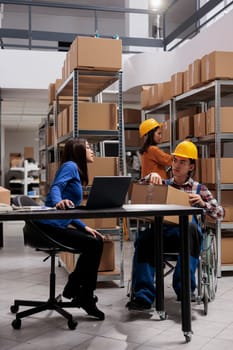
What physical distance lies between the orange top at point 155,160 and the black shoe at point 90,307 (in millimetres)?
2329

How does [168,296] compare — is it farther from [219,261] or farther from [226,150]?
[226,150]

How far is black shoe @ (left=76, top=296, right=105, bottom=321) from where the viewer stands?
130 inches

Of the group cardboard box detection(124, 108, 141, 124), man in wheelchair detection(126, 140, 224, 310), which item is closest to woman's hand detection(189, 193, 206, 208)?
man in wheelchair detection(126, 140, 224, 310)

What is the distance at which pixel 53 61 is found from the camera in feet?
26.4

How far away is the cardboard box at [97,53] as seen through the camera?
13.7ft

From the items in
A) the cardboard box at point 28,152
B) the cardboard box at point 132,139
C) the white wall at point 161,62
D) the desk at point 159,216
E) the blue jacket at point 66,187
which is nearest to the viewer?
the desk at point 159,216

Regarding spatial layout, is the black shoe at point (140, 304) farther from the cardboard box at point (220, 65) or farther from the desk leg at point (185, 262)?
the cardboard box at point (220, 65)

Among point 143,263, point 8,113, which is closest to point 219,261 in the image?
point 143,263

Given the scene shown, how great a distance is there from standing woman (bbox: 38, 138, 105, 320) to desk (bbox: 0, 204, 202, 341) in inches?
16.2

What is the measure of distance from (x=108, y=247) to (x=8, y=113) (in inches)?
400

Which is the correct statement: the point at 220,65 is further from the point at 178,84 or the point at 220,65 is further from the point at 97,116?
the point at 97,116

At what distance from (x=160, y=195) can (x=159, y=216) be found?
0.34 m

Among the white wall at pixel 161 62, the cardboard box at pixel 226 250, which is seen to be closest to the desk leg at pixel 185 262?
the cardboard box at pixel 226 250

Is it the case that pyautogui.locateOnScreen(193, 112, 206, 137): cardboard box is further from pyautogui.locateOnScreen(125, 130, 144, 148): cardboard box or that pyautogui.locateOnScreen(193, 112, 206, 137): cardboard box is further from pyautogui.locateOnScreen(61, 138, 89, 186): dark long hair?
pyautogui.locateOnScreen(125, 130, 144, 148): cardboard box
